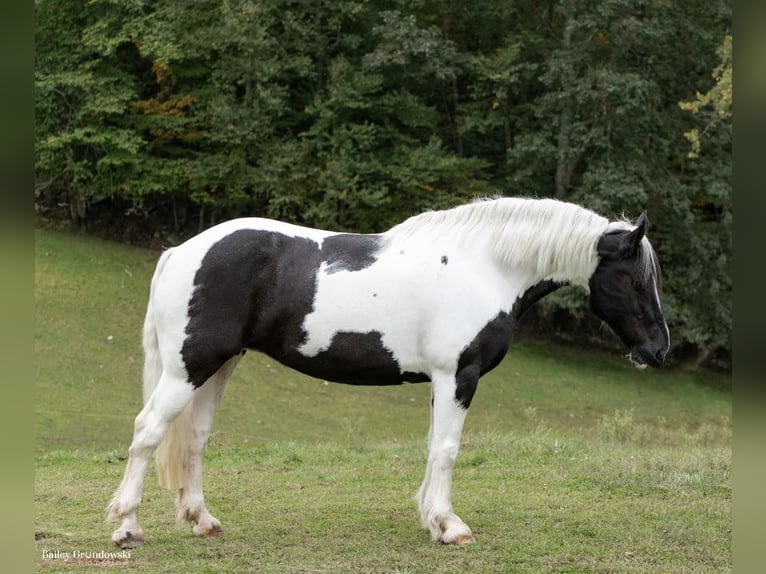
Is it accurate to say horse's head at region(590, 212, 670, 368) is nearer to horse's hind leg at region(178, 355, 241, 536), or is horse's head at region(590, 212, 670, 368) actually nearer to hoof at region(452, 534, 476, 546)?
hoof at region(452, 534, 476, 546)

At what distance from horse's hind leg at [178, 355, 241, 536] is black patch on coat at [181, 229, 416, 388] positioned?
1.41ft

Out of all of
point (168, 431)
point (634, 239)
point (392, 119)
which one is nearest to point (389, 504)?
point (168, 431)

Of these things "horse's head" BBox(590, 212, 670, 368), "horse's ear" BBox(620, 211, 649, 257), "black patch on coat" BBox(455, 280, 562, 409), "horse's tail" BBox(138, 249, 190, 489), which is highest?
"horse's ear" BBox(620, 211, 649, 257)

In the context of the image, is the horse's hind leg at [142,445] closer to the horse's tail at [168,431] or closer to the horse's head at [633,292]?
the horse's tail at [168,431]

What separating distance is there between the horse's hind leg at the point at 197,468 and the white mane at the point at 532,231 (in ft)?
5.00

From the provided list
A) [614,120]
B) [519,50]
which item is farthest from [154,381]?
[519,50]

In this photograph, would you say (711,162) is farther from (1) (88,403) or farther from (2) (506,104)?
(1) (88,403)

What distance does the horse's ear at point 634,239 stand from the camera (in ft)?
16.6

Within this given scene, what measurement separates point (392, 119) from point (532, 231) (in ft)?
63.4

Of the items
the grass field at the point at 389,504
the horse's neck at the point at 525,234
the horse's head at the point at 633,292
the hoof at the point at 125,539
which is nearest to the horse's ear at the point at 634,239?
the horse's head at the point at 633,292

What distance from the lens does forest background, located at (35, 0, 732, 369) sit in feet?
71.1

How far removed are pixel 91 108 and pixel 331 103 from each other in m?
6.75

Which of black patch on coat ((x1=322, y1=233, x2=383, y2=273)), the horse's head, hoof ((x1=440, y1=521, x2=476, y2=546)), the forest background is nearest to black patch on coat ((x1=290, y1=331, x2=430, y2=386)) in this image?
black patch on coat ((x1=322, y1=233, x2=383, y2=273))

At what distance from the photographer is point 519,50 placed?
23156 millimetres
